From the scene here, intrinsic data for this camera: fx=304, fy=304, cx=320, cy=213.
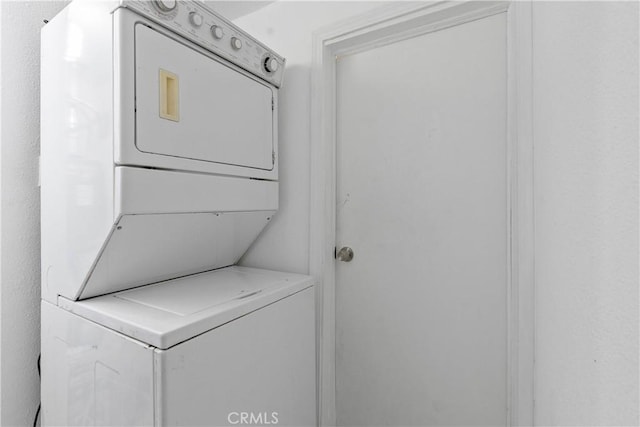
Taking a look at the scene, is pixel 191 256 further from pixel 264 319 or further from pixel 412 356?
pixel 412 356

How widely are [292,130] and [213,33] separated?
0.63 m

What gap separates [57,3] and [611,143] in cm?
212

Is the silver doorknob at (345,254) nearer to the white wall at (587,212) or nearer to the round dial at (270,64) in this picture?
the white wall at (587,212)

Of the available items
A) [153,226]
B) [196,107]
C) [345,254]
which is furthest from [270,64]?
[345,254]

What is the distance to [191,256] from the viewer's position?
4.54 ft

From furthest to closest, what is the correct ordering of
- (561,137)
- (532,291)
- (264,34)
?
(264,34) → (532,291) → (561,137)

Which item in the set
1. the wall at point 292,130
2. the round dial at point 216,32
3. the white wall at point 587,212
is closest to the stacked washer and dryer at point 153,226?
the round dial at point 216,32

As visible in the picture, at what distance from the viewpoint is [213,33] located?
1203 millimetres

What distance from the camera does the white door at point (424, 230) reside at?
1.32m

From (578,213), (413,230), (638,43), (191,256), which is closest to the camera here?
(638,43)

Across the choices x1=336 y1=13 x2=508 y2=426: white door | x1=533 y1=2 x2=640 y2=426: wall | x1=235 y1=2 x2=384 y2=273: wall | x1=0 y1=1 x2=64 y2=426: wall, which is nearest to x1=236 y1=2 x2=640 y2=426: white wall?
x1=533 y1=2 x2=640 y2=426: wall

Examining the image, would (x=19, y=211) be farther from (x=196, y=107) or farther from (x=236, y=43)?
(x=236, y=43)

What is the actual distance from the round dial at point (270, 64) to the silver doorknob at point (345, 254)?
3.22ft

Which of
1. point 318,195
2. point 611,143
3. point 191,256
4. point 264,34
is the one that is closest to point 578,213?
point 611,143
